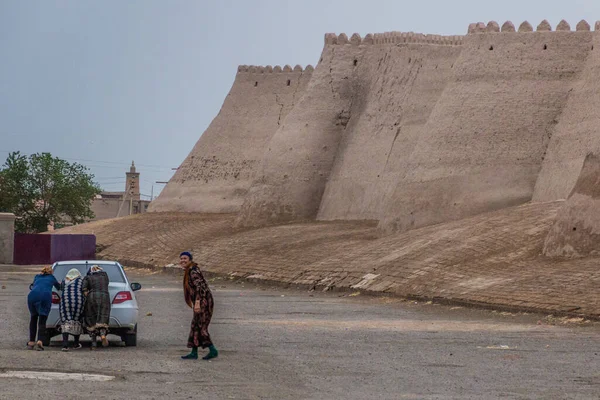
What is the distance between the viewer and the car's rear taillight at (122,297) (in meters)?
17.5

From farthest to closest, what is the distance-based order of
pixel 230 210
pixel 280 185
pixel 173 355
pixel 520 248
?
pixel 230 210, pixel 280 185, pixel 520 248, pixel 173 355

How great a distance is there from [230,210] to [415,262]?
1076 inches

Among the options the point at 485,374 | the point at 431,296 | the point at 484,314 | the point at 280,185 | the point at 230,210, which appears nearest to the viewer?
the point at 485,374

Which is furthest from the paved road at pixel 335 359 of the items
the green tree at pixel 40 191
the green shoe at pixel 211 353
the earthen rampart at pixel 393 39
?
the green tree at pixel 40 191

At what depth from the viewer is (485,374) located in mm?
14141

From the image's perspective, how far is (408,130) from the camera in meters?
43.4

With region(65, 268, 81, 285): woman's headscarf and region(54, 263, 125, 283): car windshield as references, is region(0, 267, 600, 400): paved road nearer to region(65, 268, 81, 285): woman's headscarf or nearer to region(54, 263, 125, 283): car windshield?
region(65, 268, 81, 285): woman's headscarf

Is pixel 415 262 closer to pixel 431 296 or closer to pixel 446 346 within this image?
pixel 431 296

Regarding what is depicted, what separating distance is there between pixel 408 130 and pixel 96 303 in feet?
89.3

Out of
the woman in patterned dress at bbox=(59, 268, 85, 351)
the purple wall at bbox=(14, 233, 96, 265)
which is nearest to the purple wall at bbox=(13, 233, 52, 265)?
the purple wall at bbox=(14, 233, 96, 265)

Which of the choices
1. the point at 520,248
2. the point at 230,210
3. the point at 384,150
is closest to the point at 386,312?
the point at 520,248

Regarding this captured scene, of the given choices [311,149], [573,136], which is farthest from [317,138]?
[573,136]

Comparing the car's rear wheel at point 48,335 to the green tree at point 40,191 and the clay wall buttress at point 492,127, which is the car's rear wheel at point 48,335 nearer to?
the clay wall buttress at point 492,127

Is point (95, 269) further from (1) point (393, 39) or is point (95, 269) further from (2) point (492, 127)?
(1) point (393, 39)
